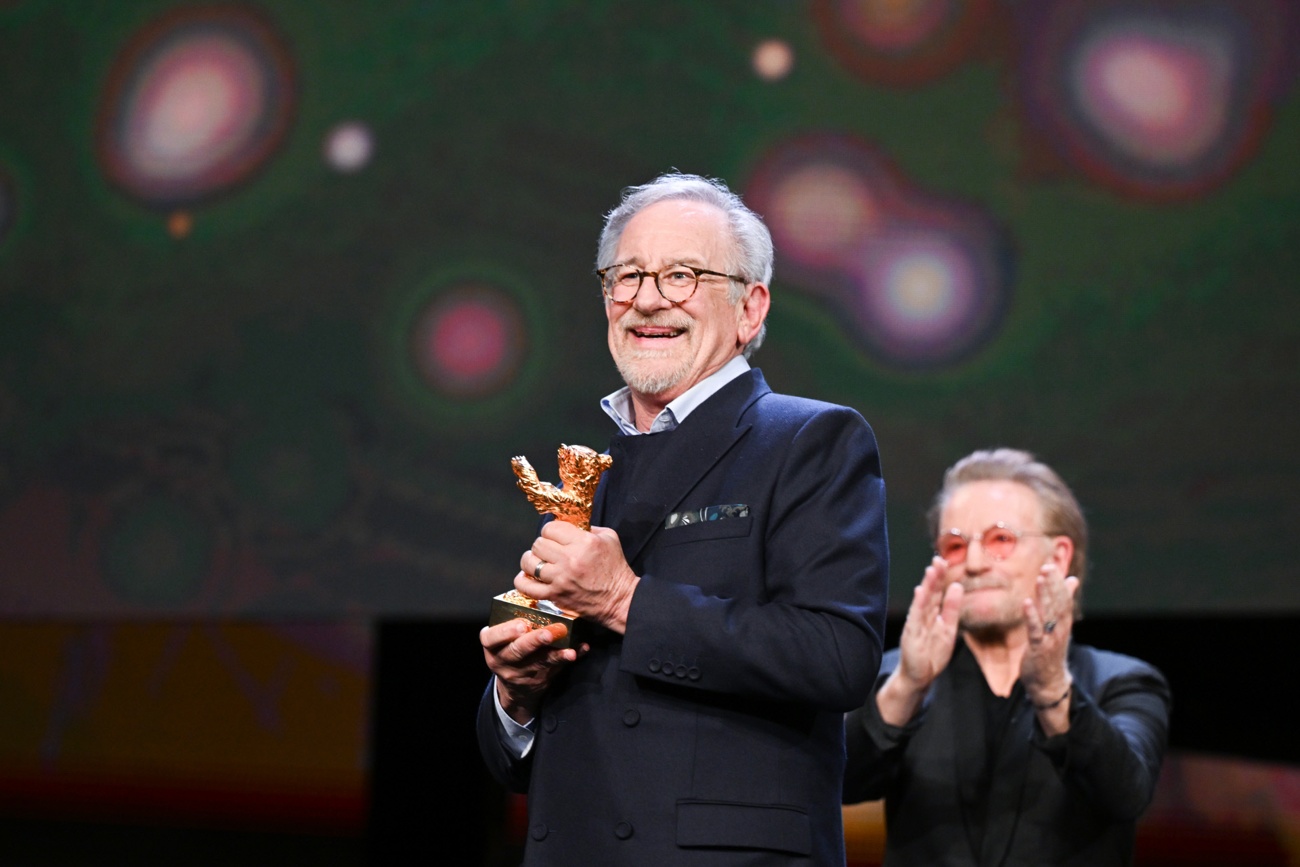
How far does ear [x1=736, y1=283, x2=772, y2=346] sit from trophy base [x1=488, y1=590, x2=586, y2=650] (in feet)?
1.49

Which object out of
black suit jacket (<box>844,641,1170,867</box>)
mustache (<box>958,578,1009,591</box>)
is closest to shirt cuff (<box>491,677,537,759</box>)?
black suit jacket (<box>844,641,1170,867</box>)

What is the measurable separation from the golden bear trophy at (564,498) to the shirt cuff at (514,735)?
0.66 feet

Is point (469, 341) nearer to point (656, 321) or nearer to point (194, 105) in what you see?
point (194, 105)

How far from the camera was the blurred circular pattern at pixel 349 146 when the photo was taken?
383 centimetres

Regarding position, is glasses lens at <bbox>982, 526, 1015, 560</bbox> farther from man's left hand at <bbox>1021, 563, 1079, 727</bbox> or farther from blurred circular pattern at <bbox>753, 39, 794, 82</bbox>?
blurred circular pattern at <bbox>753, 39, 794, 82</bbox>

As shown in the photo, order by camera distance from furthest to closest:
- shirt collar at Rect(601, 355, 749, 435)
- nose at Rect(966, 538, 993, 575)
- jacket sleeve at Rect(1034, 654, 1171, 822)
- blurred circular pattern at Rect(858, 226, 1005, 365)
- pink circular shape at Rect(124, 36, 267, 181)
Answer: pink circular shape at Rect(124, 36, 267, 181) < blurred circular pattern at Rect(858, 226, 1005, 365) < nose at Rect(966, 538, 993, 575) < jacket sleeve at Rect(1034, 654, 1171, 822) < shirt collar at Rect(601, 355, 749, 435)

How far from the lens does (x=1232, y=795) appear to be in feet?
13.5

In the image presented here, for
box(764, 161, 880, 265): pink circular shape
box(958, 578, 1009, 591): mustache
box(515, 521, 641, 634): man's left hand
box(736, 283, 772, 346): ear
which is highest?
box(764, 161, 880, 265): pink circular shape

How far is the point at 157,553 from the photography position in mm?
3773

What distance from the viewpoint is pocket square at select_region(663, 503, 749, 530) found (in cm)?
150

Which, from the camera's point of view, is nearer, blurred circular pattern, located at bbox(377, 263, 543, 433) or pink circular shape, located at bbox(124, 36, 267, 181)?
blurred circular pattern, located at bbox(377, 263, 543, 433)

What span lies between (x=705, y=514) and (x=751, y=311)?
0.33 meters

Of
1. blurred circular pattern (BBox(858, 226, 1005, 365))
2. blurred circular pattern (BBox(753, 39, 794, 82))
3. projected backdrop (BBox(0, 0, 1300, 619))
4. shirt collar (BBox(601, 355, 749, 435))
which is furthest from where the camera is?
blurred circular pattern (BBox(753, 39, 794, 82))

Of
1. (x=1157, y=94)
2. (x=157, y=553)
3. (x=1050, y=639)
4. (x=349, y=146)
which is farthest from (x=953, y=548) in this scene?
(x=157, y=553)
